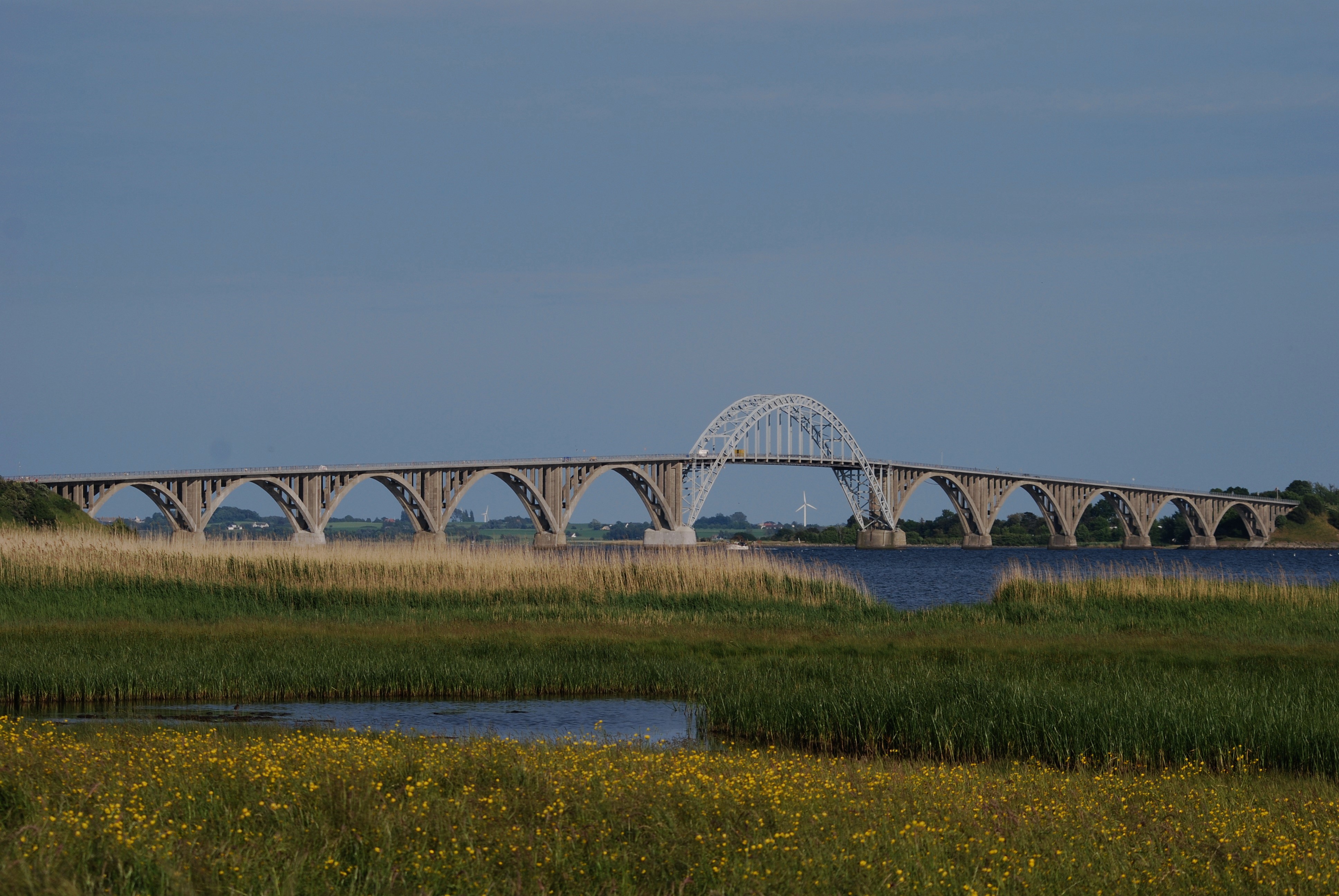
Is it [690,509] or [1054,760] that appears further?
[690,509]

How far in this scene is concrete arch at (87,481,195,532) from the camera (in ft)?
252

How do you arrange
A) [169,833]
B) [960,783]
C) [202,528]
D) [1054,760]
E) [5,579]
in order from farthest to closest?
[202,528] → [5,579] → [1054,760] → [960,783] → [169,833]

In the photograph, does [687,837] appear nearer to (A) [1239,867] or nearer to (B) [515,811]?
(B) [515,811]

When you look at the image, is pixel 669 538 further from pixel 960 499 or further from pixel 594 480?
pixel 960 499

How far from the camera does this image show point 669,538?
12938cm

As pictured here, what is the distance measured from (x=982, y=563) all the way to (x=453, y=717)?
8798 centimetres

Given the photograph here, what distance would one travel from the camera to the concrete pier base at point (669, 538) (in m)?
127

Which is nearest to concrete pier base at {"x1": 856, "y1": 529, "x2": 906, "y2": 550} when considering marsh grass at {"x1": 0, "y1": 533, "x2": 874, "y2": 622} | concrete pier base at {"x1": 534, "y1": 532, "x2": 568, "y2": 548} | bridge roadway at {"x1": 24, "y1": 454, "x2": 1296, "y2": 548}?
bridge roadway at {"x1": 24, "y1": 454, "x2": 1296, "y2": 548}

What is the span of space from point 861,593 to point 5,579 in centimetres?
2370

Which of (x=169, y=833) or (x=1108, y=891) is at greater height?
(x=169, y=833)

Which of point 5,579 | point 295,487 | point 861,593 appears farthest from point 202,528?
point 861,593

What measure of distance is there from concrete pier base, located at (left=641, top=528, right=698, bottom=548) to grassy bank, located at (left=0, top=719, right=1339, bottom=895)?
114 meters

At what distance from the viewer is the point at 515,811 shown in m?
10.5

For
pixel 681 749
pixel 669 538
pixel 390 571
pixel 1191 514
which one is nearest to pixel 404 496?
pixel 669 538
